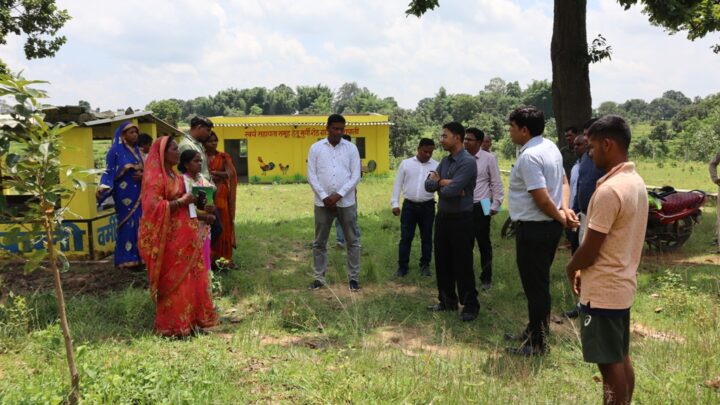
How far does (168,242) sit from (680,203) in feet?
25.0

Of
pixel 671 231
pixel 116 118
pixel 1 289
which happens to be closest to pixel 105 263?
pixel 1 289

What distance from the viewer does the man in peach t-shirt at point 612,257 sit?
2840mm

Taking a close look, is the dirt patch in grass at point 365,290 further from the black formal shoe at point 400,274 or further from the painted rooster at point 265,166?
the painted rooster at point 265,166

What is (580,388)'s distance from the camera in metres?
3.56

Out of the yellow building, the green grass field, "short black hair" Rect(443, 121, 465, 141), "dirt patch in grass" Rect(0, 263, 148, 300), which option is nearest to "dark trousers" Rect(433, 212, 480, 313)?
the green grass field

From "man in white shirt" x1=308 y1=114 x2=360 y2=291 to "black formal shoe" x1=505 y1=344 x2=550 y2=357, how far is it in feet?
8.09

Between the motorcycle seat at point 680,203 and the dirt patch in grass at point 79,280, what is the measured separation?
7604 mm

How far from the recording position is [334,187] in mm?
6195

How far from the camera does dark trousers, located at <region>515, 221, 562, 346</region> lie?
4.15m

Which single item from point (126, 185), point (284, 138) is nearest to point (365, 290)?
point (126, 185)

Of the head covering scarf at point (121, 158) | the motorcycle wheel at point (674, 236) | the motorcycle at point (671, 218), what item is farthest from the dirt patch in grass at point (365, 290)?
the motorcycle wheel at point (674, 236)

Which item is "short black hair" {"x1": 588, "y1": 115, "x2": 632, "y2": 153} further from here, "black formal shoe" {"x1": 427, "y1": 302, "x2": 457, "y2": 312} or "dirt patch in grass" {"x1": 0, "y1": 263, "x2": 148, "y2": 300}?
"dirt patch in grass" {"x1": 0, "y1": 263, "x2": 148, "y2": 300}

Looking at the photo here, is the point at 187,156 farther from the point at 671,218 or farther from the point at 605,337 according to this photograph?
the point at 671,218

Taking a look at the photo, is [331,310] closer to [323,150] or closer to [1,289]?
[323,150]
